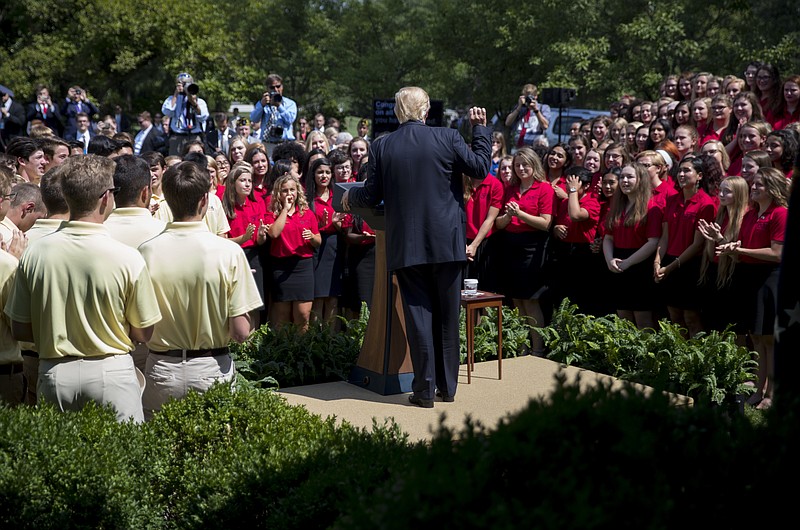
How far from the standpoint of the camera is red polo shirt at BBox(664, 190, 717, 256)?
849 centimetres

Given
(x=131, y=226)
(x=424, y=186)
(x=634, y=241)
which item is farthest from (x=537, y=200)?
(x=131, y=226)

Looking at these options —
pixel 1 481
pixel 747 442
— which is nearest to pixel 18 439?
pixel 1 481

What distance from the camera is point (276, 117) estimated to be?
49.3ft

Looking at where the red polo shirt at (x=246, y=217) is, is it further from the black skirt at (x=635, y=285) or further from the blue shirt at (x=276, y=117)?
the blue shirt at (x=276, y=117)

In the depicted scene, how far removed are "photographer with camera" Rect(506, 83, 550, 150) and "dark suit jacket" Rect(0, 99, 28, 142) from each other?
10.7 meters

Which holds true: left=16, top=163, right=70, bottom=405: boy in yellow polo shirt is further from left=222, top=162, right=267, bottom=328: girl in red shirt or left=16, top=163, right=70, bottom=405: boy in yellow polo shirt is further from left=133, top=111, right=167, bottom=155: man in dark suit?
left=133, top=111, right=167, bottom=155: man in dark suit

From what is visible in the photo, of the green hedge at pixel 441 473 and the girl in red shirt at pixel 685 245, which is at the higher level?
the girl in red shirt at pixel 685 245

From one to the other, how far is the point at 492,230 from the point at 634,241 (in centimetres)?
149

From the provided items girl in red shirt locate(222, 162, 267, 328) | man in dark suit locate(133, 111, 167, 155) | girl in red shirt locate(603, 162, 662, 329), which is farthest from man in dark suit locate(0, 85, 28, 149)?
girl in red shirt locate(603, 162, 662, 329)

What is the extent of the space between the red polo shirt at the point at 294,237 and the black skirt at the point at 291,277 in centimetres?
7

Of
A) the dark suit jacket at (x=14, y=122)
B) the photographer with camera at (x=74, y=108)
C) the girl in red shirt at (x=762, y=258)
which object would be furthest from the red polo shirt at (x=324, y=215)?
the dark suit jacket at (x=14, y=122)

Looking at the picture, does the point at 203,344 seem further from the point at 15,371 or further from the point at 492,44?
the point at 492,44

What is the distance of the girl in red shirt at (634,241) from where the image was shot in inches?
349

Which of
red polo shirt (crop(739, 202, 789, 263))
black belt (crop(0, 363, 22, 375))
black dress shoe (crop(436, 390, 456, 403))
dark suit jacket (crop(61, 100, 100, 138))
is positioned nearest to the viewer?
black belt (crop(0, 363, 22, 375))
